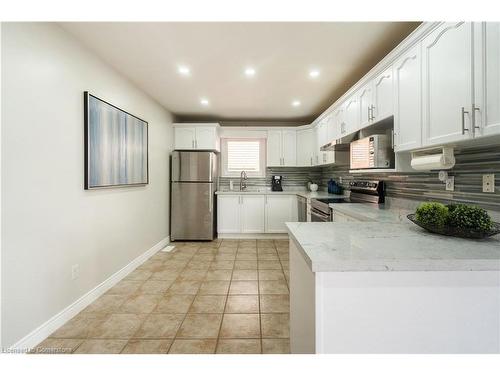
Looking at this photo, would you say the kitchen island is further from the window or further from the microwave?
the window

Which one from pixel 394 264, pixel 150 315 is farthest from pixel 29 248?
pixel 394 264

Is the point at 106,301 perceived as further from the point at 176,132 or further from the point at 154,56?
the point at 176,132

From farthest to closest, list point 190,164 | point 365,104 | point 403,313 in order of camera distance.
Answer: point 190,164
point 365,104
point 403,313

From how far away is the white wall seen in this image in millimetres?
1540

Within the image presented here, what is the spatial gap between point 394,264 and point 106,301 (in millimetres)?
2568

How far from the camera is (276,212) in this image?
4688 mm

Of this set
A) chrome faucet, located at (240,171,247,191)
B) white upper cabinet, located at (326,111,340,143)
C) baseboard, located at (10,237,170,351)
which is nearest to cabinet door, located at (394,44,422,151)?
white upper cabinet, located at (326,111,340,143)

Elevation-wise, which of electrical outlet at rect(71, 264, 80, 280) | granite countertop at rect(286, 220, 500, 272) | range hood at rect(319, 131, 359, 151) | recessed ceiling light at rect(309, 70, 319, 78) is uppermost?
recessed ceiling light at rect(309, 70, 319, 78)

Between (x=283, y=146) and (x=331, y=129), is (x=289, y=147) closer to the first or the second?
(x=283, y=146)

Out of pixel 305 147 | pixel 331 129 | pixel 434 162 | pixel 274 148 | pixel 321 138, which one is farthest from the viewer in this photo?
pixel 274 148

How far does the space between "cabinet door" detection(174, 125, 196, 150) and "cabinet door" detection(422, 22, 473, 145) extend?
3.79 meters

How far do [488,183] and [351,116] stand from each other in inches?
63.9

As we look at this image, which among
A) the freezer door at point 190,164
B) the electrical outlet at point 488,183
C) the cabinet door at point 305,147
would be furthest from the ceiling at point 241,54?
the electrical outlet at point 488,183

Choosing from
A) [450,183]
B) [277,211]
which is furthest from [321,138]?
[450,183]
